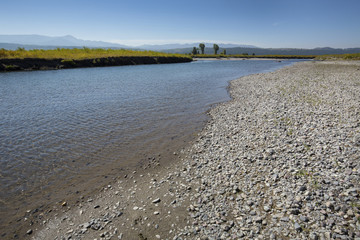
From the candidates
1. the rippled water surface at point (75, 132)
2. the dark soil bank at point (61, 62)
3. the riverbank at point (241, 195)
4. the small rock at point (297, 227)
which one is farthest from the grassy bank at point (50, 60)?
the small rock at point (297, 227)

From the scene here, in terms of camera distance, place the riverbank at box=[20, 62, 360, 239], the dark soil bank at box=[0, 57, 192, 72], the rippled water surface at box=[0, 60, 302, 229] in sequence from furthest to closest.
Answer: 1. the dark soil bank at box=[0, 57, 192, 72]
2. the rippled water surface at box=[0, 60, 302, 229]
3. the riverbank at box=[20, 62, 360, 239]

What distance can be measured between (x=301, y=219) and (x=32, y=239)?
9.14 m

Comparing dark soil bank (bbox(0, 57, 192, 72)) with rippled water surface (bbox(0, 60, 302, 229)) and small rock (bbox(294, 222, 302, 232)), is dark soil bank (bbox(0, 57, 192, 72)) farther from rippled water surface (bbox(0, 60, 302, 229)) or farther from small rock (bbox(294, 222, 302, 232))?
small rock (bbox(294, 222, 302, 232))

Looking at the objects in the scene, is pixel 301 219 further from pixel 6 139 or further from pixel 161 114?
pixel 6 139

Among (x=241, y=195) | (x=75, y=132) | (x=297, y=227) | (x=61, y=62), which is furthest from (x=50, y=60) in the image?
(x=297, y=227)

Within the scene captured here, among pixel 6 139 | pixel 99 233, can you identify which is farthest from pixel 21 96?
pixel 99 233

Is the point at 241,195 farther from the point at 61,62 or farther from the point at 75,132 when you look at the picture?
the point at 61,62

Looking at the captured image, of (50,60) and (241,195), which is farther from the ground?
(50,60)

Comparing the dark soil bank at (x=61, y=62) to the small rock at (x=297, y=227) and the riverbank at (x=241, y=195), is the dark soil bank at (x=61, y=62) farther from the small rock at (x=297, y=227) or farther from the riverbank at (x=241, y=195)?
the small rock at (x=297, y=227)

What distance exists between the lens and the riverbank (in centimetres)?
597

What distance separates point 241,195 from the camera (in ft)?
24.4

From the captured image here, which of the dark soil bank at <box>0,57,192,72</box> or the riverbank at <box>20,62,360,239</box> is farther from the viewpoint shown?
the dark soil bank at <box>0,57,192,72</box>

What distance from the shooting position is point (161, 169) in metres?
10.3

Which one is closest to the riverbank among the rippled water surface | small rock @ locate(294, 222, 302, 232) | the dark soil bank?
small rock @ locate(294, 222, 302, 232)
